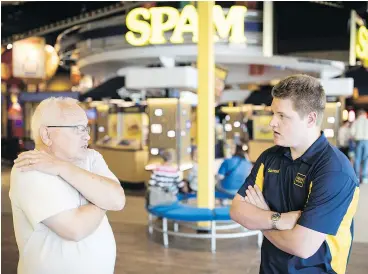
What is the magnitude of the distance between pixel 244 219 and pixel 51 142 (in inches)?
35.2

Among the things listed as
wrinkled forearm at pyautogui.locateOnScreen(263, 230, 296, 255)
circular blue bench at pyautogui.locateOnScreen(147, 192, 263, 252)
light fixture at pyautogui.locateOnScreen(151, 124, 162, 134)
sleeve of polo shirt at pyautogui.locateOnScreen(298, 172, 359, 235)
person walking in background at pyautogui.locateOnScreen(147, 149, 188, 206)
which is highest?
sleeve of polo shirt at pyautogui.locateOnScreen(298, 172, 359, 235)

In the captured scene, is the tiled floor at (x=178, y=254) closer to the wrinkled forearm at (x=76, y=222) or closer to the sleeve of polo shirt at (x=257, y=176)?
the sleeve of polo shirt at (x=257, y=176)

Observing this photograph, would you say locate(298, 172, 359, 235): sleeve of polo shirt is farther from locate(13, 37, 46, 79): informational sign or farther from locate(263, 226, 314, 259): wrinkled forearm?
locate(13, 37, 46, 79): informational sign

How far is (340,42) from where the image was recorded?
8.71m

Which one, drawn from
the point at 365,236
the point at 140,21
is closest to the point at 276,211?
the point at 365,236

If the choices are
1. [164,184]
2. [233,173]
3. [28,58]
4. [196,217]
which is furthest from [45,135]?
[28,58]

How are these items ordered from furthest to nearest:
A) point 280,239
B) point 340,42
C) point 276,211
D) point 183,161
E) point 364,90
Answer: point 364,90 → point 183,161 → point 340,42 → point 276,211 → point 280,239

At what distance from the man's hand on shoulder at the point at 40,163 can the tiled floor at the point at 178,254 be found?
3347 mm

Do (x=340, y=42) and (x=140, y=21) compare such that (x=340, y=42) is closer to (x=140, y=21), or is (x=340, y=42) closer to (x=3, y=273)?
(x=140, y=21)

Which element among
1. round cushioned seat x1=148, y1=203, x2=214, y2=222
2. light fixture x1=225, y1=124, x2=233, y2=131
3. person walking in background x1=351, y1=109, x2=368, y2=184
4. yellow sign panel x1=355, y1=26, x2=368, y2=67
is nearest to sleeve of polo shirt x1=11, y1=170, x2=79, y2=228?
round cushioned seat x1=148, y1=203, x2=214, y2=222

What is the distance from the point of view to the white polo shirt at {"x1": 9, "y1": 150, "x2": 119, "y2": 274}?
179 cm

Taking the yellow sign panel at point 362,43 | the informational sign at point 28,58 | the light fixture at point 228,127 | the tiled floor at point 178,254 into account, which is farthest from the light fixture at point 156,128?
the light fixture at point 228,127

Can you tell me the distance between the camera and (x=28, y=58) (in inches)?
363

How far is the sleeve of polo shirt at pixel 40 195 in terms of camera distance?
5.82 ft
